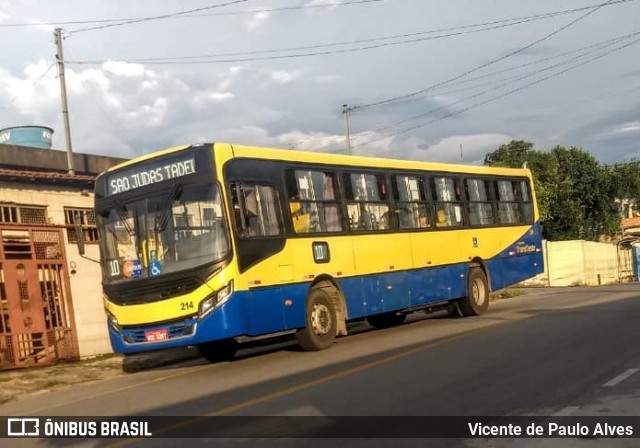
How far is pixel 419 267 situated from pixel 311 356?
13.4ft

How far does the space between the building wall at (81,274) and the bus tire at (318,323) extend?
561cm

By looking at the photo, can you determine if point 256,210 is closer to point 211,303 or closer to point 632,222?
point 211,303

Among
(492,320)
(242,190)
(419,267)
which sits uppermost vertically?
(242,190)

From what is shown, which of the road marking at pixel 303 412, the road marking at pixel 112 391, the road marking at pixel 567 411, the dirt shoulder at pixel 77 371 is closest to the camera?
the road marking at pixel 567 411

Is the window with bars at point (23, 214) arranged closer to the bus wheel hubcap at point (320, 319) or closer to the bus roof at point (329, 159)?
the bus roof at point (329, 159)

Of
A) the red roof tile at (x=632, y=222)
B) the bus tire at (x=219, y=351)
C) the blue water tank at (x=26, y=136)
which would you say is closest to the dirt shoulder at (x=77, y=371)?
the bus tire at (x=219, y=351)

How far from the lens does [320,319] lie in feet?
38.1

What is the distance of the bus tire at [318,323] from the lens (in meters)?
11.3

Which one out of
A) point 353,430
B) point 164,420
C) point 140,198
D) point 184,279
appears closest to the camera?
point 353,430

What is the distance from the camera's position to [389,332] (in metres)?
14.2

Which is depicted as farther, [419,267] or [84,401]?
[419,267]

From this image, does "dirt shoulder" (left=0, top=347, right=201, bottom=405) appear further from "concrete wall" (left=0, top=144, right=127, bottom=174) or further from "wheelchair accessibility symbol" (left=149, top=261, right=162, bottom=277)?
"concrete wall" (left=0, top=144, right=127, bottom=174)

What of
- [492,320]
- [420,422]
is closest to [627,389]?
[420,422]

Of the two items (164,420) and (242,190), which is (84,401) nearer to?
(164,420)
